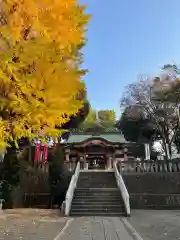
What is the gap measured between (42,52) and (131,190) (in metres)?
16.0

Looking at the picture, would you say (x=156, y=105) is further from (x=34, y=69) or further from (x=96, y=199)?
(x=34, y=69)

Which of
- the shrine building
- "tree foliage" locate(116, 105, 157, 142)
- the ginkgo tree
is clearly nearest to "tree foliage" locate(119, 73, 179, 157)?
"tree foliage" locate(116, 105, 157, 142)

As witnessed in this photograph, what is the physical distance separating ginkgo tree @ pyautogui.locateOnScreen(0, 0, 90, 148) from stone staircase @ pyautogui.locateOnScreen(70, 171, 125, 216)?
9.24 meters

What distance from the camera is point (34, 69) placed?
588 cm

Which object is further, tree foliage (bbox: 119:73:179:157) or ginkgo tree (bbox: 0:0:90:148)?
tree foliage (bbox: 119:73:179:157)

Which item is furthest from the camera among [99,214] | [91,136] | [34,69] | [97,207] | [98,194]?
[91,136]

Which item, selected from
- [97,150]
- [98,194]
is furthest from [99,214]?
[97,150]

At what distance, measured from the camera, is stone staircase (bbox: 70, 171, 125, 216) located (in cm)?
1451

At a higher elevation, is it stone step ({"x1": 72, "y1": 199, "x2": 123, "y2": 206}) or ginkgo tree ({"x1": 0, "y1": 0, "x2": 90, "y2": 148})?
ginkgo tree ({"x1": 0, "y1": 0, "x2": 90, "y2": 148})

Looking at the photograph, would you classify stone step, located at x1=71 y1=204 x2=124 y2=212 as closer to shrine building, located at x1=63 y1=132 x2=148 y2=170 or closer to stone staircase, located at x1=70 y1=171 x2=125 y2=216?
stone staircase, located at x1=70 y1=171 x2=125 y2=216

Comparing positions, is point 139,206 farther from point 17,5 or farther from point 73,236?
point 17,5

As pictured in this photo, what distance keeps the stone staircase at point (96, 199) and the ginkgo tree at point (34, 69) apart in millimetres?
9236

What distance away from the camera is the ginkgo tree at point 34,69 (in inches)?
219

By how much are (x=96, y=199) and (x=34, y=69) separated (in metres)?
11.7
